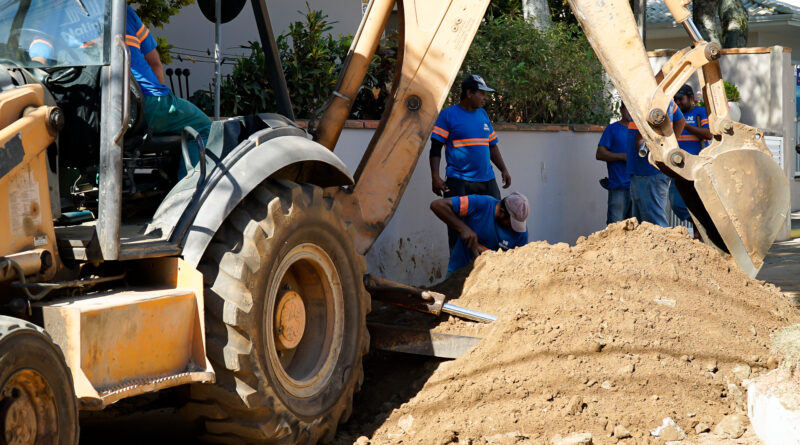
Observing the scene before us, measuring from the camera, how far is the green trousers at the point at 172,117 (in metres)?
4.41

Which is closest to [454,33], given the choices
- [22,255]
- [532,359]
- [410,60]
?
[410,60]

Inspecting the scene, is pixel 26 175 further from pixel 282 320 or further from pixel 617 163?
pixel 617 163

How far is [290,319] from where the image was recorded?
4.60m

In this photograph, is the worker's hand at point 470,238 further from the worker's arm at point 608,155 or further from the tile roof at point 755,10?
the tile roof at point 755,10

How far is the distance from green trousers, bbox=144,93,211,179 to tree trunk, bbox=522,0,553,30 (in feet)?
29.9

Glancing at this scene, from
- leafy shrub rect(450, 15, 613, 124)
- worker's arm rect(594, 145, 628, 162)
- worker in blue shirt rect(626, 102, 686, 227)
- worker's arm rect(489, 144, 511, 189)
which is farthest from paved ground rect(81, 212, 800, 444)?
leafy shrub rect(450, 15, 613, 124)

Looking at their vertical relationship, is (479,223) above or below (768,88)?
below

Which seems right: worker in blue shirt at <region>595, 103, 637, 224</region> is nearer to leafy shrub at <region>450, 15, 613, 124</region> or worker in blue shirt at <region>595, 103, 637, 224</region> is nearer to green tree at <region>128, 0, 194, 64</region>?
leafy shrub at <region>450, 15, 613, 124</region>

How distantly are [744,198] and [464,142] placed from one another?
112 inches

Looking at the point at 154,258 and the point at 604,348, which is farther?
the point at 604,348

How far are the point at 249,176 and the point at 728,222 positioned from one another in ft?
10.5

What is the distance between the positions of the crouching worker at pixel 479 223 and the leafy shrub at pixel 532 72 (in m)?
3.39

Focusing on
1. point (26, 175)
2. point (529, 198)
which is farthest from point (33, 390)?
point (529, 198)

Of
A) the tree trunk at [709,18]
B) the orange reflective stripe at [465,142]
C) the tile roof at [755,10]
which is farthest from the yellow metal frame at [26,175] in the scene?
the tile roof at [755,10]
